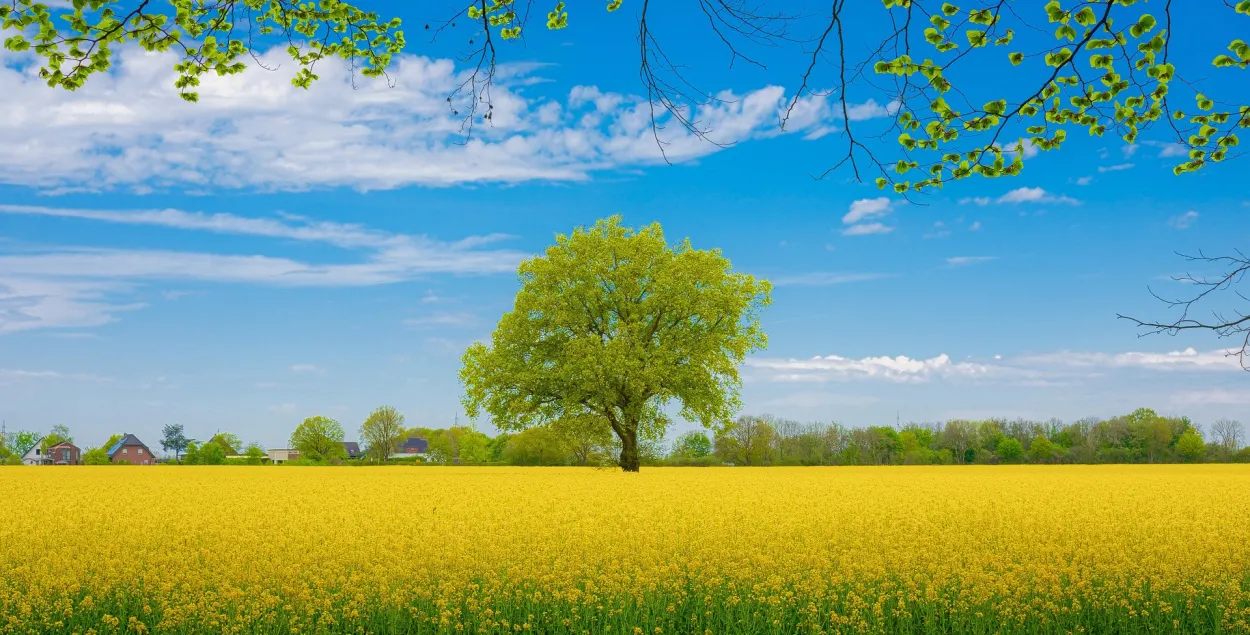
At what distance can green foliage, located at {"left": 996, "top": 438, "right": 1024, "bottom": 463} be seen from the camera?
103694 mm

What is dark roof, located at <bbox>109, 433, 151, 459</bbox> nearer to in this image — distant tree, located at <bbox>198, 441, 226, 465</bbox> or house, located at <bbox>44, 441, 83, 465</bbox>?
house, located at <bbox>44, 441, 83, 465</bbox>

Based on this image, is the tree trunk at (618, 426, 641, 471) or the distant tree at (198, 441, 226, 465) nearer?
the tree trunk at (618, 426, 641, 471)

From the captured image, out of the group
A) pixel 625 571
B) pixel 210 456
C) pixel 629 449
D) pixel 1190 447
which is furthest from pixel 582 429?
pixel 1190 447

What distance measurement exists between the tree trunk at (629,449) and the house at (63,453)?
13176cm

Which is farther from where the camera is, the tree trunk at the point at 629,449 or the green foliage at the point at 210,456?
the green foliage at the point at 210,456

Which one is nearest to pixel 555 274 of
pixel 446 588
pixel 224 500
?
pixel 224 500

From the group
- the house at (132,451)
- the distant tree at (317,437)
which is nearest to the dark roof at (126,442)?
the house at (132,451)

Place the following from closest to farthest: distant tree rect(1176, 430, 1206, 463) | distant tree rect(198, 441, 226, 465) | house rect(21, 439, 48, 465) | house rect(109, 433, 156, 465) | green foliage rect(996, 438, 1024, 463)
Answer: distant tree rect(198, 441, 226, 465) < distant tree rect(1176, 430, 1206, 463) < green foliage rect(996, 438, 1024, 463) < house rect(21, 439, 48, 465) < house rect(109, 433, 156, 465)

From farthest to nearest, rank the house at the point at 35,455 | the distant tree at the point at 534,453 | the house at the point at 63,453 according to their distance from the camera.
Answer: the house at the point at 35,455, the house at the point at 63,453, the distant tree at the point at 534,453

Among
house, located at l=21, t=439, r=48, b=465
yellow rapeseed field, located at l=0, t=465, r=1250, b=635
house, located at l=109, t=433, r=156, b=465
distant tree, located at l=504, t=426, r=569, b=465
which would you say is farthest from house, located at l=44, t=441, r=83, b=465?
yellow rapeseed field, located at l=0, t=465, r=1250, b=635

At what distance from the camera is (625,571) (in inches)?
430

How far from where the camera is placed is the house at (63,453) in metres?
143

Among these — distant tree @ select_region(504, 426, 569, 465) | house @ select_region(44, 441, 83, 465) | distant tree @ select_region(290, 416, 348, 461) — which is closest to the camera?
distant tree @ select_region(504, 426, 569, 465)

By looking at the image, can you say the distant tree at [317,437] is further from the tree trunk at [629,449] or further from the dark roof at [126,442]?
the tree trunk at [629,449]
